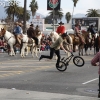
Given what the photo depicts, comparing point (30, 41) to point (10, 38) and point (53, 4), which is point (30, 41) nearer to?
point (10, 38)

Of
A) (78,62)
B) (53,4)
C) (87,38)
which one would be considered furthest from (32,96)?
(53,4)

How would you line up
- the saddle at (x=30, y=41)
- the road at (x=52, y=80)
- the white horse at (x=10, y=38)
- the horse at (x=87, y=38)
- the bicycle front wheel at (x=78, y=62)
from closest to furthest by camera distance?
the road at (x=52, y=80), the bicycle front wheel at (x=78, y=62), the saddle at (x=30, y=41), the white horse at (x=10, y=38), the horse at (x=87, y=38)

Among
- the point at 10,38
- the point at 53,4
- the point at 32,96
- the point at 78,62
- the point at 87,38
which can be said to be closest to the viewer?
the point at 32,96

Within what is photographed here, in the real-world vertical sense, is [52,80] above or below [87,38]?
below

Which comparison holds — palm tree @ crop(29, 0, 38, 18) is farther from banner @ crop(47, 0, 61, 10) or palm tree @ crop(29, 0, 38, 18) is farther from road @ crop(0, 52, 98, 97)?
road @ crop(0, 52, 98, 97)

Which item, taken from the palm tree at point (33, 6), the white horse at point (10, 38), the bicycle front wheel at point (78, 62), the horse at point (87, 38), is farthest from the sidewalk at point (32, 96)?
the palm tree at point (33, 6)

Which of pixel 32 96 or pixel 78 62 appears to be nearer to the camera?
pixel 32 96

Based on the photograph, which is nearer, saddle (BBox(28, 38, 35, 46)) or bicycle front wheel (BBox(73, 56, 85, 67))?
bicycle front wheel (BBox(73, 56, 85, 67))

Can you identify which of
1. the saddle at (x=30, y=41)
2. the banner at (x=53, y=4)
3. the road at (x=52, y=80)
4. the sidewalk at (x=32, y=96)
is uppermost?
the banner at (x=53, y=4)

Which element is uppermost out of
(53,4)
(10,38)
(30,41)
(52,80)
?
(53,4)

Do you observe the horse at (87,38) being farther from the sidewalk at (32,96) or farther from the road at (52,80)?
the sidewalk at (32,96)

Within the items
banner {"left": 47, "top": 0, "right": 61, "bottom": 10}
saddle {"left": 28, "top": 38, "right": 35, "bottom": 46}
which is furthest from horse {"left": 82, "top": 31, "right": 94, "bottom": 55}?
banner {"left": 47, "top": 0, "right": 61, "bottom": 10}

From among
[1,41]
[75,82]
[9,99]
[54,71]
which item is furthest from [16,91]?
[1,41]

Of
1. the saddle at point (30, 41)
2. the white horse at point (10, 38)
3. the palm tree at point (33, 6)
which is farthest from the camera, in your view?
the palm tree at point (33, 6)
